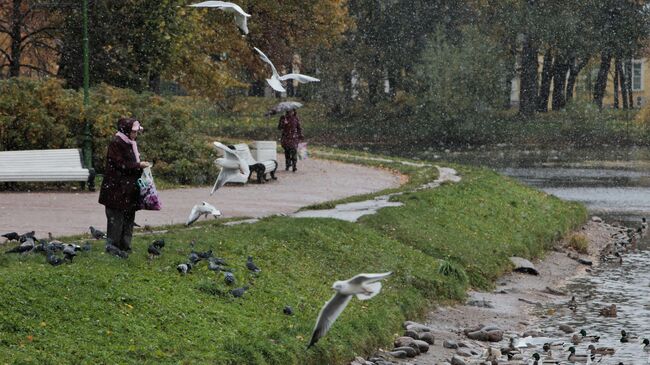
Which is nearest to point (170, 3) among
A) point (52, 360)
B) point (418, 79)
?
point (52, 360)

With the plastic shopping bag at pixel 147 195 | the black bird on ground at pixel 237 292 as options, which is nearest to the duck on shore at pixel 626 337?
the black bird on ground at pixel 237 292

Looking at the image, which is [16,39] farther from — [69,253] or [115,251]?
[69,253]

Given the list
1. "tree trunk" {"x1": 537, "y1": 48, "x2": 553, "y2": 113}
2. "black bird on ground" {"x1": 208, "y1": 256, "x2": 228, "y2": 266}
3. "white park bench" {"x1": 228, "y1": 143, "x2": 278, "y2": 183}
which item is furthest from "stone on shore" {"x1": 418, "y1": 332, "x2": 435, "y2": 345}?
"tree trunk" {"x1": 537, "y1": 48, "x2": 553, "y2": 113}

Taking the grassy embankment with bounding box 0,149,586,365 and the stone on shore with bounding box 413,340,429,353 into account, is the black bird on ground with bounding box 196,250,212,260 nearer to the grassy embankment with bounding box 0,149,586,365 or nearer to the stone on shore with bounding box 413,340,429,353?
the grassy embankment with bounding box 0,149,586,365

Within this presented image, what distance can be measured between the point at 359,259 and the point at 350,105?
46.0 meters

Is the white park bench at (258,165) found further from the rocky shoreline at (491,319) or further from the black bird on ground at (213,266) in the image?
the black bird on ground at (213,266)

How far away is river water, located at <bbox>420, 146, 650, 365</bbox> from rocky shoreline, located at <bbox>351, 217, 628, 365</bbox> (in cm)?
33

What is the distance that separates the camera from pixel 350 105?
61750mm

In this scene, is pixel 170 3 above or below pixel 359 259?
above

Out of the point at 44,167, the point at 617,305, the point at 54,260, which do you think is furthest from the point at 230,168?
the point at 44,167

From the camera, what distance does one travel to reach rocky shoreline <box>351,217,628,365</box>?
1306 centimetres

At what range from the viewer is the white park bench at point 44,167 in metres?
21.6

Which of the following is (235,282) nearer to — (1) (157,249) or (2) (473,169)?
(1) (157,249)

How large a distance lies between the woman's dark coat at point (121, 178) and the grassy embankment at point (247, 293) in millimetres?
572
